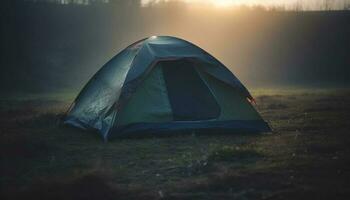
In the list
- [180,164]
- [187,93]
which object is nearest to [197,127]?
[187,93]

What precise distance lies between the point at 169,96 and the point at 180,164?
2.87 metres

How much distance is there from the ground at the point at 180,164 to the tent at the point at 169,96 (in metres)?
0.26

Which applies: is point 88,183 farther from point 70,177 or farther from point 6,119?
point 6,119

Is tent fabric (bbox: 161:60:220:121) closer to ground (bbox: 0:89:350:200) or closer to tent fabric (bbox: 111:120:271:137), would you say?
tent fabric (bbox: 111:120:271:137)

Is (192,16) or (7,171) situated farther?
(192,16)

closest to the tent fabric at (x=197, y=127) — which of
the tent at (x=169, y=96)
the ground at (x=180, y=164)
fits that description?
the tent at (x=169, y=96)

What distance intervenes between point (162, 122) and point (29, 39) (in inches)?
783

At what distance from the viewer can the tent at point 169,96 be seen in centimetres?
1014

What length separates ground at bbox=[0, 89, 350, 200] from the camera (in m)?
6.23

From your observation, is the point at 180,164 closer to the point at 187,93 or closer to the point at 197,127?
the point at 197,127

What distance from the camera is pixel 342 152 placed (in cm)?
837

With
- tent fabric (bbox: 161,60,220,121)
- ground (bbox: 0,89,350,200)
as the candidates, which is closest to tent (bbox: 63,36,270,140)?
tent fabric (bbox: 161,60,220,121)

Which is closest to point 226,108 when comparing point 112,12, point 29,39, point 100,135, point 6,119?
point 100,135

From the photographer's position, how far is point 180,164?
309 inches
